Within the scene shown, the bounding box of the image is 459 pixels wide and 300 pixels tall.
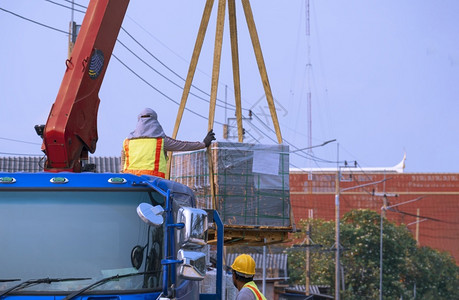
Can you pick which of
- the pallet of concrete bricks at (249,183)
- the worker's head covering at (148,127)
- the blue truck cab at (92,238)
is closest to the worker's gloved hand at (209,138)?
the pallet of concrete bricks at (249,183)

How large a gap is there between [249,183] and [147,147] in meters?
3.23

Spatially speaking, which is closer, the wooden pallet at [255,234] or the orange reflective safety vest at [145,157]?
the orange reflective safety vest at [145,157]

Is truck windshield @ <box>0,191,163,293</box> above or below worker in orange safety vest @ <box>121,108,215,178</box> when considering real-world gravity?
below

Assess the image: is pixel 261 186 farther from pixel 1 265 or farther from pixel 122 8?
pixel 1 265

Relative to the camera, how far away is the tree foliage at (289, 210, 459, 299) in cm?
5325

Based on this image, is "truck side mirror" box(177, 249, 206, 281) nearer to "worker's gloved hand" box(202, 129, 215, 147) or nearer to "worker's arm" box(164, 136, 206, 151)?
"worker's arm" box(164, 136, 206, 151)

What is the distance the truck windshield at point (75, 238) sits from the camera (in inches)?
249

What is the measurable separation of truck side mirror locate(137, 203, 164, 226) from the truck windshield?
1.42ft

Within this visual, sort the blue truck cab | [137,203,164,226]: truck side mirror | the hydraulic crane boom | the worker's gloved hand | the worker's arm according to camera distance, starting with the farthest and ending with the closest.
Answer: the worker's gloved hand, the worker's arm, the hydraulic crane boom, the blue truck cab, [137,203,164,226]: truck side mirror

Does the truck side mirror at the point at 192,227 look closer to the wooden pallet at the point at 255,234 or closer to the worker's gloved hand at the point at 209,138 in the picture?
the worker's gloved hand at the point at 209,138

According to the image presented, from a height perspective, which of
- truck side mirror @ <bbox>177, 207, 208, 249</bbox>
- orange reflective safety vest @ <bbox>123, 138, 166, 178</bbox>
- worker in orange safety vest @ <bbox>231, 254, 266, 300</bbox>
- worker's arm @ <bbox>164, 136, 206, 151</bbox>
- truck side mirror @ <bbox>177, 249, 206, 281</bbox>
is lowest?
worker in orange safety vest @ <bbox>231, 254, 266, 300</bbox>

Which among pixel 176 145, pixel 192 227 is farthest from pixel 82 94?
pixel 192 227

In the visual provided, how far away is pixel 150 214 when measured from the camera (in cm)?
602

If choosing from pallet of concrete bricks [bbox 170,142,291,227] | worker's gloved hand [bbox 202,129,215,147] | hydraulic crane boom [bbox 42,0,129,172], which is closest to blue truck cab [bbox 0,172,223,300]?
hydraulic crane boom [bbox 42,0,129,172]
